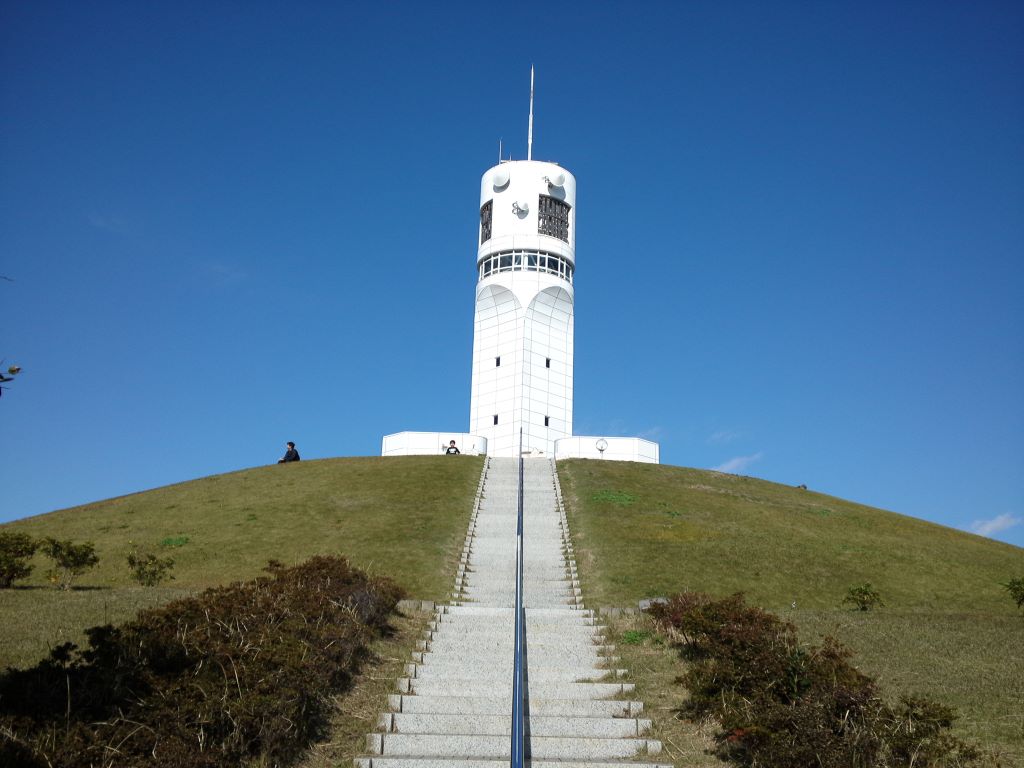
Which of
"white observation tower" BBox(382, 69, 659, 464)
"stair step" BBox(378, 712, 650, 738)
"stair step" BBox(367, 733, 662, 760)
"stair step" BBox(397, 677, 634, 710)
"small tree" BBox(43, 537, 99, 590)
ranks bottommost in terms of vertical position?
"stair step" BBox(367, 733, 662, 760)

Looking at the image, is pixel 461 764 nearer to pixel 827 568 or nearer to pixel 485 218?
pixel 827 568

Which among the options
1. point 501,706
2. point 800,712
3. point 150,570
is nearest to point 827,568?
point 501,706

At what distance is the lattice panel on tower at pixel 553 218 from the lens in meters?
59.0

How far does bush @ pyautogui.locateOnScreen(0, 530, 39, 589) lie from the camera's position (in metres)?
22.1

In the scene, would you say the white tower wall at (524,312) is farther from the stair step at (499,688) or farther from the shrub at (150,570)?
the stair step at (499,688)

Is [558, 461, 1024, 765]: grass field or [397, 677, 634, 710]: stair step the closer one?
[397, 677, 634, 710]: stair step

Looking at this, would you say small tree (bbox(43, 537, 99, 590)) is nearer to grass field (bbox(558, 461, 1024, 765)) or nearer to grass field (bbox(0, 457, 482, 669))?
grass field (bbox(0, 457, 482, 669))

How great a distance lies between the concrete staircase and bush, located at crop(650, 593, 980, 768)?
3.60 ft

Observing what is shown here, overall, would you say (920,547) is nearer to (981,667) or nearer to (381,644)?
(981,667)

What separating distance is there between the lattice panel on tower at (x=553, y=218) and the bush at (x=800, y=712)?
46.8m

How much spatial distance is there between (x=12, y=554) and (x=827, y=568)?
23.4 metres

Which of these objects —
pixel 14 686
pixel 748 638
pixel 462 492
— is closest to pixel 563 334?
pixel 462 492

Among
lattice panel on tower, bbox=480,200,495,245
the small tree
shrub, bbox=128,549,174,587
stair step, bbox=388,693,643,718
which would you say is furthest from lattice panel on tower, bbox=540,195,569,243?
stair step, bbox=388,693,643,718

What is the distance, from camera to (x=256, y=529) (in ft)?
104
